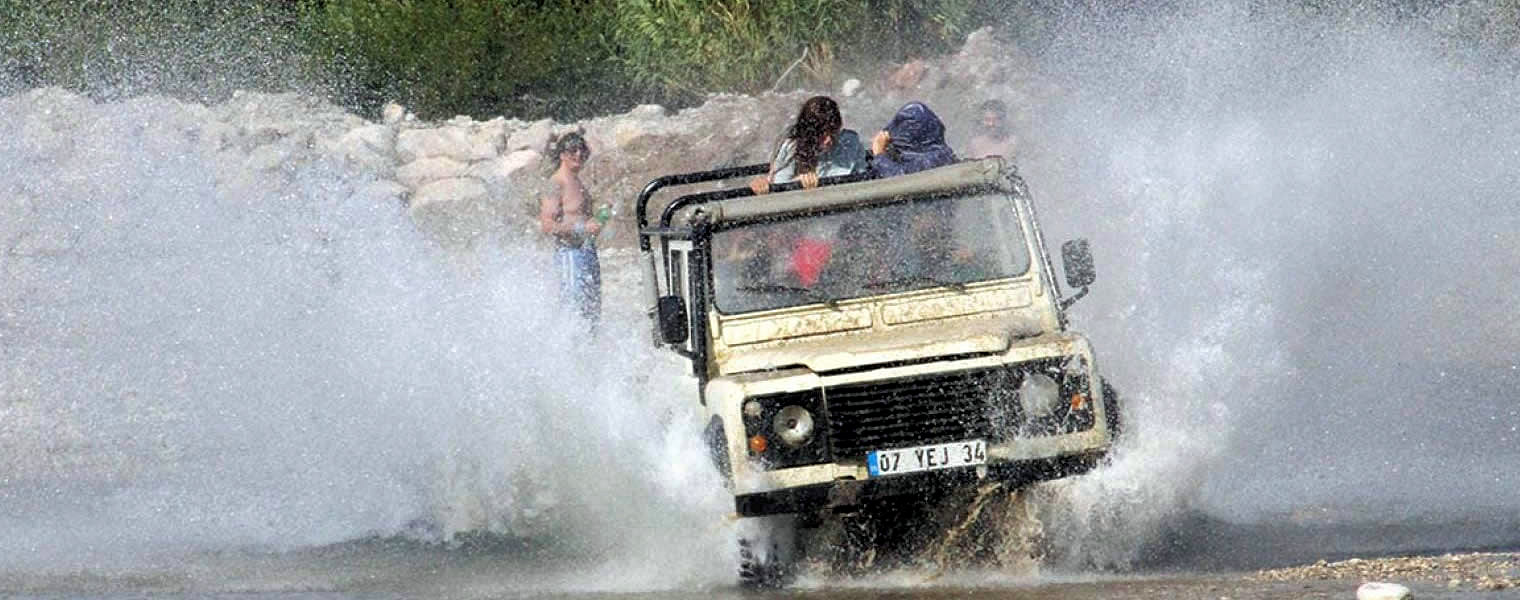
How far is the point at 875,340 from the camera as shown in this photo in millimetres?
9922

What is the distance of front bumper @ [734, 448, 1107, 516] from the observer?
9328 millimetres

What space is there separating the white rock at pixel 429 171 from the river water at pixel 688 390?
1.97 meters

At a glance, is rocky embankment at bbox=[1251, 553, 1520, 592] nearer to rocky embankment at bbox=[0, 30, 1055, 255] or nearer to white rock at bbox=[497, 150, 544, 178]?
rocky embankment at bbox=[0, 30, 1055, 255]

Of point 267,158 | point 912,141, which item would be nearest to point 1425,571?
point 912,141

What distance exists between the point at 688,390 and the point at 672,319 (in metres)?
0.59

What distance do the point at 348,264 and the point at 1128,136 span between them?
587 cm

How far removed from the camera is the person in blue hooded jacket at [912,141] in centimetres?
1178

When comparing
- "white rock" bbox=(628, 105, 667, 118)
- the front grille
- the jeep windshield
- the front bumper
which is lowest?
the front bumper

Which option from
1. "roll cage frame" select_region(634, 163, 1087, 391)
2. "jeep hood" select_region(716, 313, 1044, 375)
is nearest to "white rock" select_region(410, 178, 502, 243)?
"roll cage frame" select_region(634, 163, 1087, 391)

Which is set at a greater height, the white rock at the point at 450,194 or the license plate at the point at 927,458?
the white rock at the point at 450,194

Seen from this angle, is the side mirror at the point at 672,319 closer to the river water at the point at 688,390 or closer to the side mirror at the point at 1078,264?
the river water at the point at 688,390

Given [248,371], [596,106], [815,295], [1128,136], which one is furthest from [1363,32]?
[815,295]

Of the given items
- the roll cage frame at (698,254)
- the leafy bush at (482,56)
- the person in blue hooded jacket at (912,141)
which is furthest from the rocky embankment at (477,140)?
the roll cage frame at (698,254)

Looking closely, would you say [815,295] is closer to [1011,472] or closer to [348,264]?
[1011,472]
